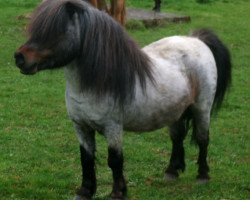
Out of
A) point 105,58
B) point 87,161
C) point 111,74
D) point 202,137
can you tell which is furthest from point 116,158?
point 202,137

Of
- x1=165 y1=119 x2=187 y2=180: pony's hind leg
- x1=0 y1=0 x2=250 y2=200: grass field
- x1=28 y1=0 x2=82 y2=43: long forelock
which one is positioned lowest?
x1=0 y1=0 x2=250 y2=200: grass field

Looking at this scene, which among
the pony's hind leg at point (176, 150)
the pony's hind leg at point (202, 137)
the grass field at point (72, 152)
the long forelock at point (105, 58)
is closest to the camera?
the long forelock at point (105, 58)

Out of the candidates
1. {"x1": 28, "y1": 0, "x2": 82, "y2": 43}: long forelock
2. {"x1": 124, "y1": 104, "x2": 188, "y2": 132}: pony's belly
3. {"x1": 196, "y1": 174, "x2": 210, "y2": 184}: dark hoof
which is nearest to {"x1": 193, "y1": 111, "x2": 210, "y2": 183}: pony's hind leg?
{"x1": 196, "y1": 174, "x2": 210, "y2": 184}: dark hoof

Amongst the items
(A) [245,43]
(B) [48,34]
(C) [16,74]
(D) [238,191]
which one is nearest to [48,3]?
(B) [48,34]

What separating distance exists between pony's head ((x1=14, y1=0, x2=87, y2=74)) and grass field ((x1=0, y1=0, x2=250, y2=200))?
0.49 m

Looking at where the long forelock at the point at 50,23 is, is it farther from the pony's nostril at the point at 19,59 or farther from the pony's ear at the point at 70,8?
the pony's nostril at the point at 19,59

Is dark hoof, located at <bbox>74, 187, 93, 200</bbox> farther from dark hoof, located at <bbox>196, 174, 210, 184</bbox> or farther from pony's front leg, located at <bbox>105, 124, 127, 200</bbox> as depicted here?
dark hoof, located at <bbox>196, 174, 210, 184</bbox>

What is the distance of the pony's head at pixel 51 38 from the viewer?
17.2 ft

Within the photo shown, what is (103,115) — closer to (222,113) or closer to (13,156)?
(13,156)

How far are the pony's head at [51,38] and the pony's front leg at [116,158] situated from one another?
2.45 feet

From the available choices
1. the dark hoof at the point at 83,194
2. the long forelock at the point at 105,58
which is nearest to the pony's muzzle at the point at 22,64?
the long forelock at the point at 105,58

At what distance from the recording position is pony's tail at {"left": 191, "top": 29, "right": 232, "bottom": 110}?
269 inches

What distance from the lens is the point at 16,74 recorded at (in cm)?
1270

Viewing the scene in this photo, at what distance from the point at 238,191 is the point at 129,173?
3.99 ft
